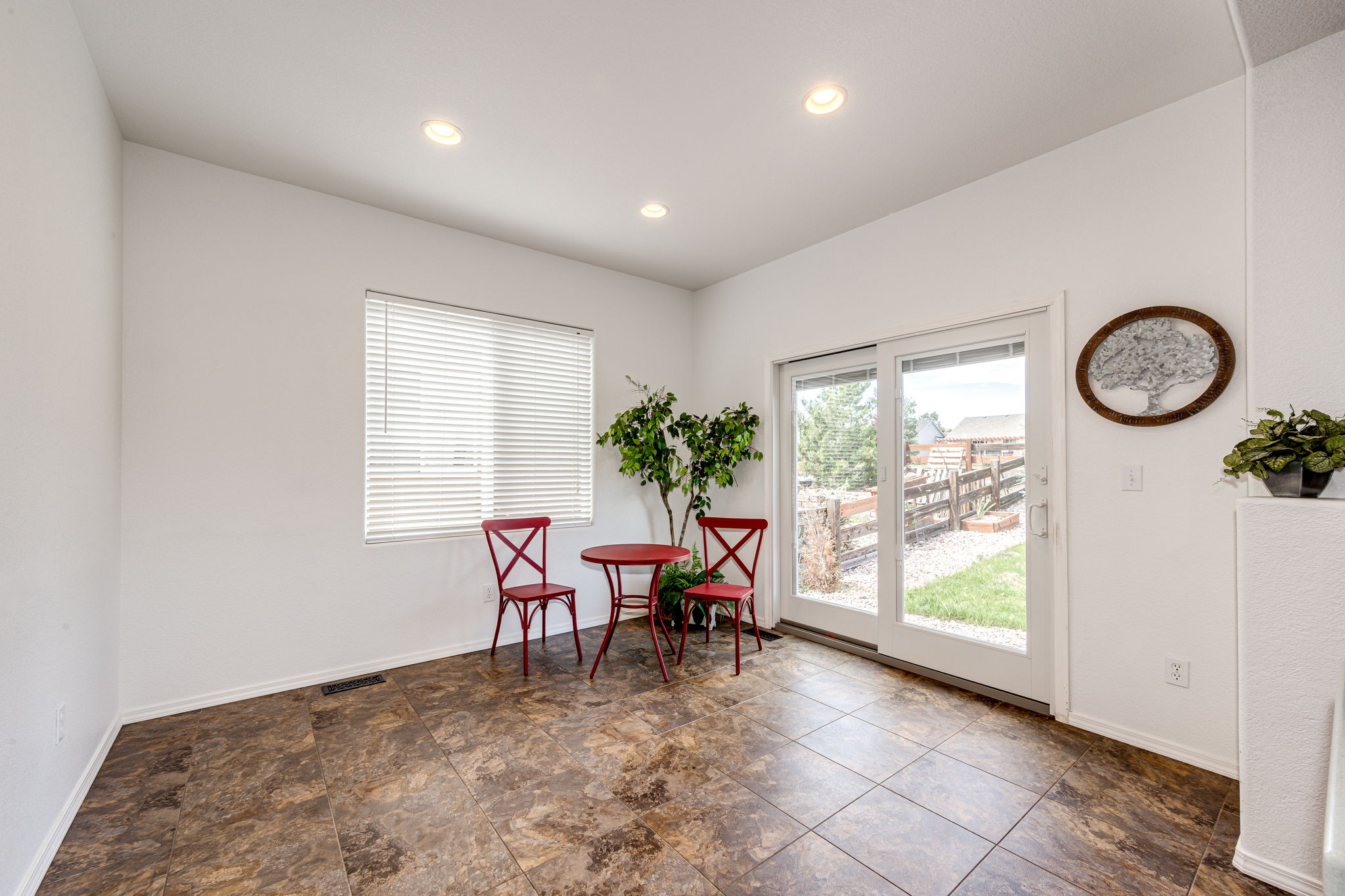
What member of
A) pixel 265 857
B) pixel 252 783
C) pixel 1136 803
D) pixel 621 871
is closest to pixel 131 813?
pixel 252 783

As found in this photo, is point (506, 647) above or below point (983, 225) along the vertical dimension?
below

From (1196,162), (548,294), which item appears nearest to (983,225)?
(1196,162)

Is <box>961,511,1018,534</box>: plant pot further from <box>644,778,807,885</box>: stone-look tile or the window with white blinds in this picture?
the window with white blinds

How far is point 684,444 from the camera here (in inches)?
176

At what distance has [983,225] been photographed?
2.97m

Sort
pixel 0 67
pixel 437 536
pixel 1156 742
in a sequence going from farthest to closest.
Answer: pixel 437 536 < pixel 1156 742 < pixel 0 67

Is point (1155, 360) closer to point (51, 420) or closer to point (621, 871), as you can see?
point (621, 871)

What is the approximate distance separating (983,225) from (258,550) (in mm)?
4211

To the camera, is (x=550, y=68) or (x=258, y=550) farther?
(x=258, y=550)

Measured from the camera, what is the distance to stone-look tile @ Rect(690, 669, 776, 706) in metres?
2.93

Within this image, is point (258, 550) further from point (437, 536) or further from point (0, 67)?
point (0, 67)

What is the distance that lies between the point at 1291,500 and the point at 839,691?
2.01m

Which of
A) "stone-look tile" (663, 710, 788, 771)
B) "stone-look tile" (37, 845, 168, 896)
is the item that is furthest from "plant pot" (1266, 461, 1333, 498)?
"stone-look tile" (37, 845, 168, 896)

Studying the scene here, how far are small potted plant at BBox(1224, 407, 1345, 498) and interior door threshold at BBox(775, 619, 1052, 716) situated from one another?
1.52 m
